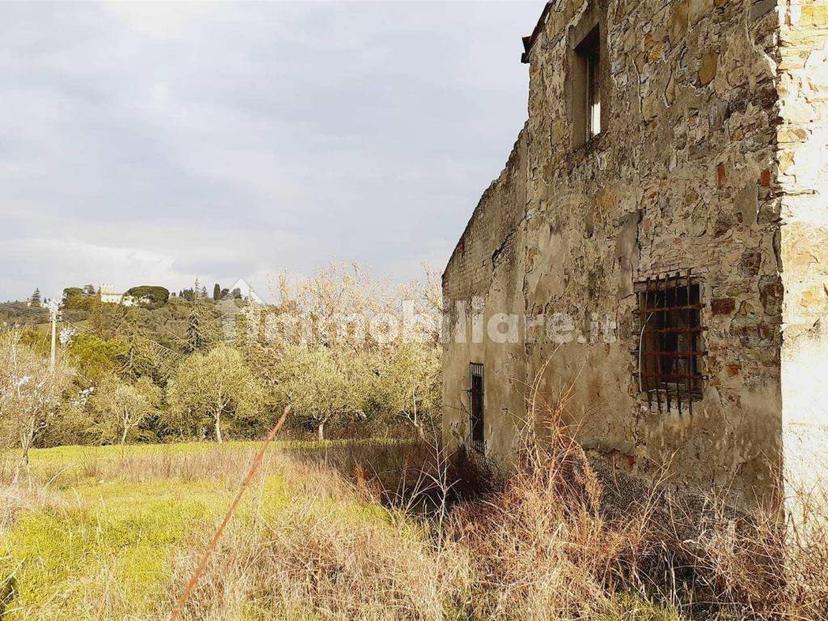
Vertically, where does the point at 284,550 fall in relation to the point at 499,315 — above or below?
below

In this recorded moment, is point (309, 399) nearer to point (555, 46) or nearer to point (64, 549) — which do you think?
point (64, 549)

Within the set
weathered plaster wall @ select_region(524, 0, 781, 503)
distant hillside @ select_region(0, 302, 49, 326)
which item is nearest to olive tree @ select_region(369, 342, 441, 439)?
weathered plaster wall @ select_region(524, 0, 781, 503)

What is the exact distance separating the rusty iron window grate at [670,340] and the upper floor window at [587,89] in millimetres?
2018

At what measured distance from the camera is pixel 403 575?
177 inches

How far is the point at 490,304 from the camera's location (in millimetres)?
9398

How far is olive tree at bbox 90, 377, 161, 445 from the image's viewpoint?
77.5 feet

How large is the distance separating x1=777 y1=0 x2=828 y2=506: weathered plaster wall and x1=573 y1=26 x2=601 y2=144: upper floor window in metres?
2.52

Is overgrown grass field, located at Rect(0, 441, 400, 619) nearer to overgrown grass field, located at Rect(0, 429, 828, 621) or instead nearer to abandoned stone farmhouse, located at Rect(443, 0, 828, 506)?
overgrown grass field, located at Rect(0, 429, 828, 621)

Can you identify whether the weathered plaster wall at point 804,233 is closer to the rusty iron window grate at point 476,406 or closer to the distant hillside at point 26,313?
the rusty iron window grate at point 476,406

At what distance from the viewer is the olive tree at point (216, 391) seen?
75.5ft

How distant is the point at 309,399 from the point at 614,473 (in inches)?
701

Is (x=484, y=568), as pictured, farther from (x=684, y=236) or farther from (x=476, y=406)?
(x=476, y=406)

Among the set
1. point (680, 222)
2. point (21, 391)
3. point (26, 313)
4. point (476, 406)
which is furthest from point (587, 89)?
point (26, 313)

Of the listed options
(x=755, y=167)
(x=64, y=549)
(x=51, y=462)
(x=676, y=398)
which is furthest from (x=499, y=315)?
(x=51, y=462)
